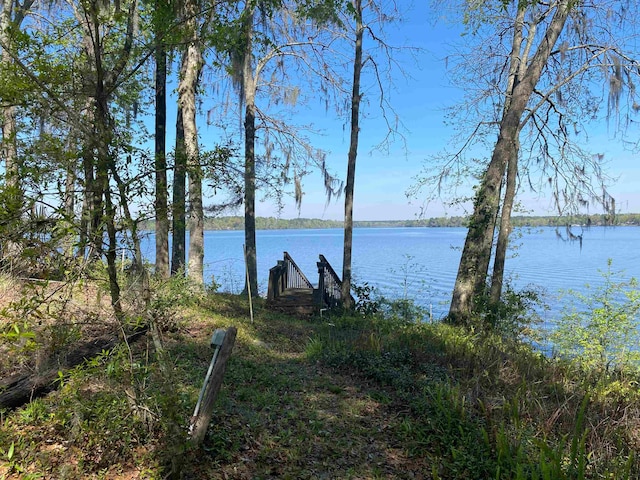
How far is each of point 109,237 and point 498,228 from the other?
413 inches

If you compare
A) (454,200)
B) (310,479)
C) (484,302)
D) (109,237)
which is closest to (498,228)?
(454,200)

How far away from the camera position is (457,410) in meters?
3.80

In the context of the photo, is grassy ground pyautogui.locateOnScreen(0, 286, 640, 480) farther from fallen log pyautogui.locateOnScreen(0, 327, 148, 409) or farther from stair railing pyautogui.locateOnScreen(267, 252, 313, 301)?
stair railing pyautogui.locateOnScreen(267, 252, 313, 301)

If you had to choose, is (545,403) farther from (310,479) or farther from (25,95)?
(25,95)

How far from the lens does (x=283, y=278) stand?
11320mm

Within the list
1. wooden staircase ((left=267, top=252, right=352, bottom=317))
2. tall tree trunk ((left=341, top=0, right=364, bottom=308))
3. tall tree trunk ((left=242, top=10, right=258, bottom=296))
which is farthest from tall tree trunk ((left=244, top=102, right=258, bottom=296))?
tall tree trunk ((left=341, top=0, right=364, bottom=308))

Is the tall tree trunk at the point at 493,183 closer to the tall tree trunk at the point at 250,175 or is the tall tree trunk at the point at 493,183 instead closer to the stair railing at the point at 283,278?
the stair railing at the point at 283,278

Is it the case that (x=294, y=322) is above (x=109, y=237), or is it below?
below

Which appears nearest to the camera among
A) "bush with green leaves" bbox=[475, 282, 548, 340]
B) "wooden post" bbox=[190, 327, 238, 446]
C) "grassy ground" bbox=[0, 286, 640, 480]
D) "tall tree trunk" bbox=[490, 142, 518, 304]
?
"grassy ground" bbox=[0, 286, 640, 480]

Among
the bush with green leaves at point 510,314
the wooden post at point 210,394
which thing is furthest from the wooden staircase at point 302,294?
the wooden post at point 210,394

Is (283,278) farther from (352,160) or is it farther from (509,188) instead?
(509,188)

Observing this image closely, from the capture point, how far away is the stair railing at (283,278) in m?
10.5

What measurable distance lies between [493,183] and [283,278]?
5.88 meters

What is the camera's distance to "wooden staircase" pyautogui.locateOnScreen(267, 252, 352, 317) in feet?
34.3
